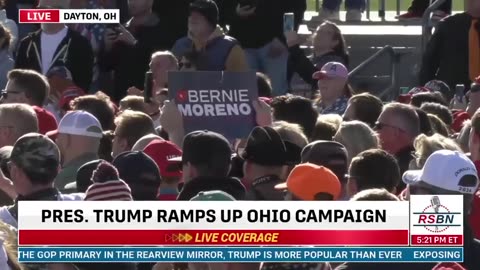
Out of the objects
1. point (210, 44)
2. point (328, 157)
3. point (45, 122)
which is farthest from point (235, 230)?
point (210, 44)

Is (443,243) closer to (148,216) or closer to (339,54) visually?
(148,216)

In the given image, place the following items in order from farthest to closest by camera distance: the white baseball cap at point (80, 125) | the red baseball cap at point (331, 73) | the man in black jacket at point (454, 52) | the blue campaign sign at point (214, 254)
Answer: the man in black jacket at point (454, 52)
the red baseball cap at point (331, 73)
the white baseball cap at point (80, 125)
the blue campaign sign at point (214, 254)

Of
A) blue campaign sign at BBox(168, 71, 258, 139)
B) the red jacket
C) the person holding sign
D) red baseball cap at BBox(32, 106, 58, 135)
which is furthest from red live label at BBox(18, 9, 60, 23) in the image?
the red jacket

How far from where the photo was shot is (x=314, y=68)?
12891 mm

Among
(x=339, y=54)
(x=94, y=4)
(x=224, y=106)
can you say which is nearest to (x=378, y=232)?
(x=224, y=106)

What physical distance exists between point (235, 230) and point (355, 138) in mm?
1409

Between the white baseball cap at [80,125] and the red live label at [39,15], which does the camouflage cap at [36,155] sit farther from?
the red live label at [39,15]

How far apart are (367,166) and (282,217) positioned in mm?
565

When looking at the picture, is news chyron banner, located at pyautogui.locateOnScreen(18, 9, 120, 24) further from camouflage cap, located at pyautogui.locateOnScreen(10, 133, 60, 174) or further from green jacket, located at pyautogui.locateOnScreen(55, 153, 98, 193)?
camouflage cap, located at pyautogui.locateOnScreen(10, 133, 60, 174)

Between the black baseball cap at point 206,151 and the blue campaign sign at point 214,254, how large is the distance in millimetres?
710

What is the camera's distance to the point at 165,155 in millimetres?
8414

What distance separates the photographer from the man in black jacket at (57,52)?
12828 millimetres

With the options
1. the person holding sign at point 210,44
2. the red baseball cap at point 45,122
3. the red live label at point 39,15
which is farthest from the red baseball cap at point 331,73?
the red live label at point 39,15

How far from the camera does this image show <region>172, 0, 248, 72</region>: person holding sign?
1166 centimetres
